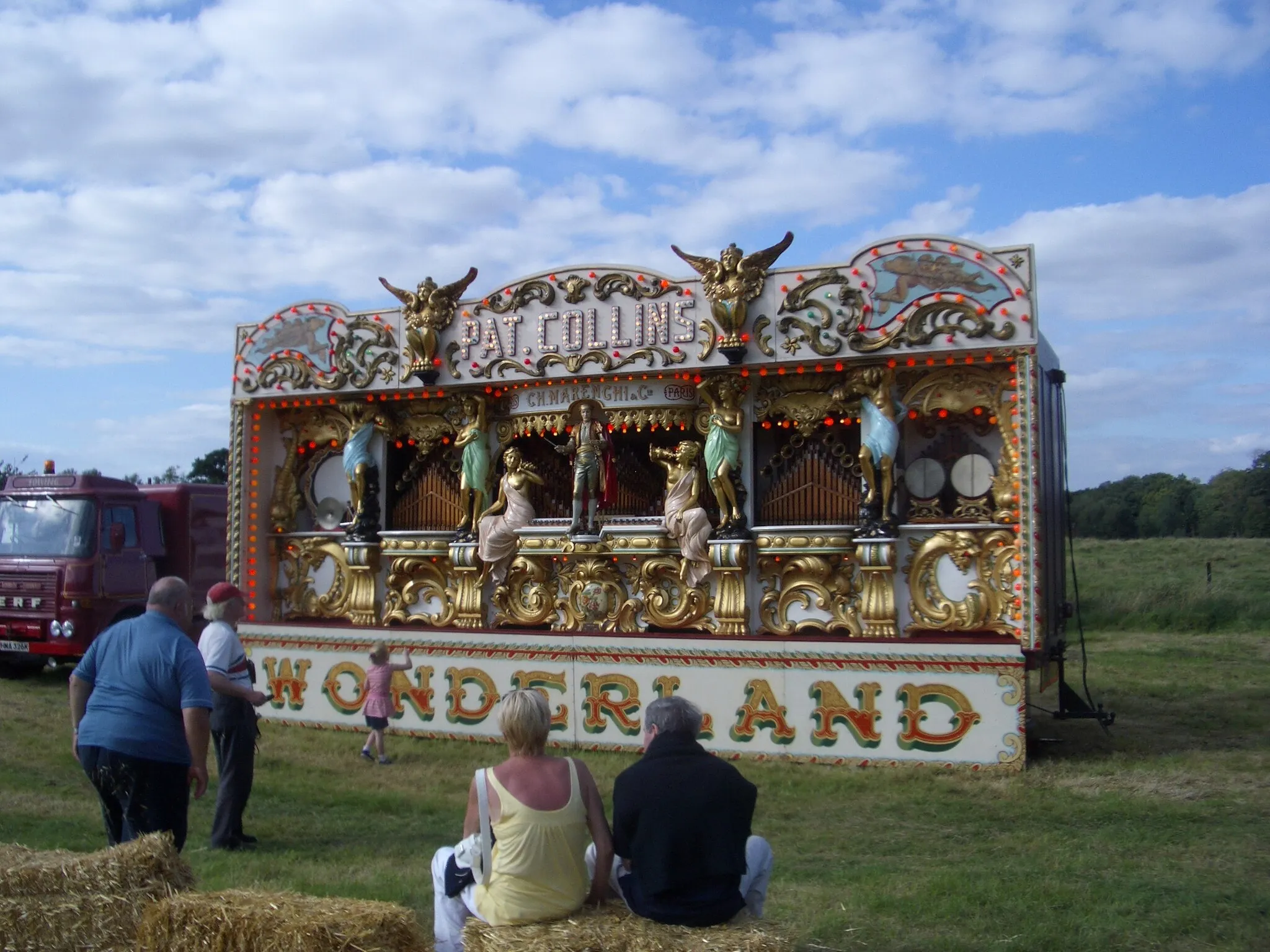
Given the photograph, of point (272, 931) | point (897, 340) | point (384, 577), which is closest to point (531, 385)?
point (384, 577)

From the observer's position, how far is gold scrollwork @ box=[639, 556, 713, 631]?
1160 centimetres

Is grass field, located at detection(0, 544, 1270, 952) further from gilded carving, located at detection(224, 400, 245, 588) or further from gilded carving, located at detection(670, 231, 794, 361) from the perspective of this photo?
gilded carving, located at detection(670, 231, 794, 361)

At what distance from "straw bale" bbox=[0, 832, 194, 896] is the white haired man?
2.34m

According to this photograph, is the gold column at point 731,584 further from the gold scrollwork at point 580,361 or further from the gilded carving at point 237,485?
the gilded carving at point 237,485

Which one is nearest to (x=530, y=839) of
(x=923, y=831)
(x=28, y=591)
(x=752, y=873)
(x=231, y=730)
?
(x=752, y=873)

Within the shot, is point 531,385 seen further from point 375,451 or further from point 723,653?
point 723,653

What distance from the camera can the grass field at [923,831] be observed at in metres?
6.15

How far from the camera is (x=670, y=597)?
1180 centimetres

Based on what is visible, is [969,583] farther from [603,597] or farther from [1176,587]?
[1176,587]

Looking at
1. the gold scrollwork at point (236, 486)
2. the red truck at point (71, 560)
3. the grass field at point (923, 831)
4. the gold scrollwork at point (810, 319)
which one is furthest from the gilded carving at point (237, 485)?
the gold scrollwork at point (810, 319)

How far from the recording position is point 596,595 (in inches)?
470

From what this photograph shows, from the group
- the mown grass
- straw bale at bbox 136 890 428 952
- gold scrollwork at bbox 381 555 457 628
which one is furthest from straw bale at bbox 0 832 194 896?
the mown grass

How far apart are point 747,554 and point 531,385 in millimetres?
2880

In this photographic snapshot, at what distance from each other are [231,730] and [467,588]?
5.08m
